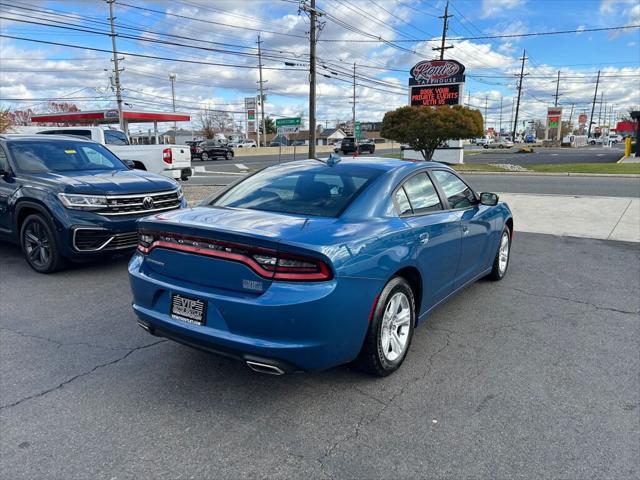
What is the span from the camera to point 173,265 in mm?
3176

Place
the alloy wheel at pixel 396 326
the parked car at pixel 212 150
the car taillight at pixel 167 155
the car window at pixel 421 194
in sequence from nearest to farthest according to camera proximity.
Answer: the alloy wheel at pixel 396 326
the car window at pixel 421 194
the car taillight at pixel 167 155
the parked car at pixel 212 150

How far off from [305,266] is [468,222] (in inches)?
89.5

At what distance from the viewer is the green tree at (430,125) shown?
26156mm

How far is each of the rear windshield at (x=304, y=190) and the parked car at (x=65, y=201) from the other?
2415 mm

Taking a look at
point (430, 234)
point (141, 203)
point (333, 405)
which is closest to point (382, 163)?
point (430, 234)

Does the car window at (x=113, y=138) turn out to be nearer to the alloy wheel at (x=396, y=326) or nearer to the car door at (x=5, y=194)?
the car door at (x=5, y=194)

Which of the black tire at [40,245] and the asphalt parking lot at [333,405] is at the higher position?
the black tire at [40,245]

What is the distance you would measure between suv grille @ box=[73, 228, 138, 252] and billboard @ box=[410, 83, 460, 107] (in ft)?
87.1

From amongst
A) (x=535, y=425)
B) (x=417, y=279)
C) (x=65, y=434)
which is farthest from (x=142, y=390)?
(x=535, y=425)

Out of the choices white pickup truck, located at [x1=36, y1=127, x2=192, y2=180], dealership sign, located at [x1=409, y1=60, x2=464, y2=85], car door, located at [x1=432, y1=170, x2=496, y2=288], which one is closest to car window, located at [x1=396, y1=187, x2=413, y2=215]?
car door, located at [x1=432, y1=170, x2=496, y2=288]

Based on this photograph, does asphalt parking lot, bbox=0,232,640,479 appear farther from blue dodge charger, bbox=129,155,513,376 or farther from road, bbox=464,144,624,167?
road, bbox=464,144,624,167

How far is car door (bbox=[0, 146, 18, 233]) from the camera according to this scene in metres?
6.32

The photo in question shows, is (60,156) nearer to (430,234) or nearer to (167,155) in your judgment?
Answer: (430,234)

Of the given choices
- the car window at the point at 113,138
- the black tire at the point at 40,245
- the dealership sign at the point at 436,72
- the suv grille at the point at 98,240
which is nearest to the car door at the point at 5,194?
the black tire at the point at 40,245
